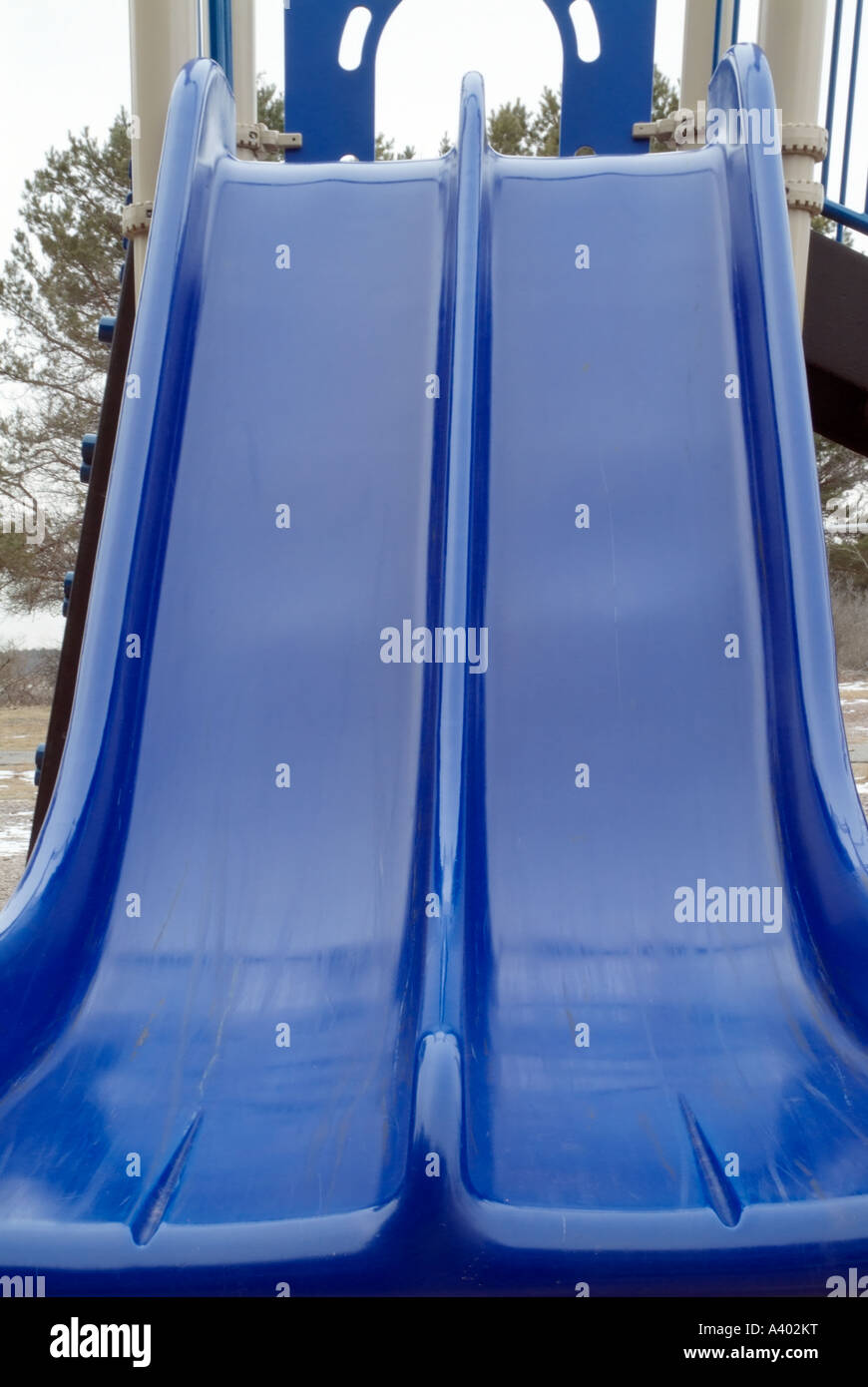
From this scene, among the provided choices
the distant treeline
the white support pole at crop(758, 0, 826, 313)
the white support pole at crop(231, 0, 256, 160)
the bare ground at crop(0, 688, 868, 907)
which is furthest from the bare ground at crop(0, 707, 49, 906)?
the white support pole at crop(758, 0, 826, 313)

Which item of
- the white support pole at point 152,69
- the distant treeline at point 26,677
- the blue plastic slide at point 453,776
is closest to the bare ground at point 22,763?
the distant treeline at point 26,677

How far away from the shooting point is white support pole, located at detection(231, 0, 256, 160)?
133 inches

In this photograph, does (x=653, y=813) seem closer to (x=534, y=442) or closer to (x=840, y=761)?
(x=840, y=761)

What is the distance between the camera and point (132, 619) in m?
2.12

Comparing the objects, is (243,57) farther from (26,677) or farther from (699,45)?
(26,677)

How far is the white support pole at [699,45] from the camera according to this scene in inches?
132

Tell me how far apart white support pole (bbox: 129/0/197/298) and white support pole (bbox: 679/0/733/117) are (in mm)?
1433

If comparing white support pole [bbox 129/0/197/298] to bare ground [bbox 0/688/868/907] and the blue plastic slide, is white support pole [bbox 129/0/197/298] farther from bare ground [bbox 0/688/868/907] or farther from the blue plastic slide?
bare ground [bbox 0/688/868/907]

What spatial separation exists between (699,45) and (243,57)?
1340mm

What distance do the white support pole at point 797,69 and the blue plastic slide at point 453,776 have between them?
0.46 feet

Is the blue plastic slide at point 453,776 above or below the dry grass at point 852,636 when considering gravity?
below

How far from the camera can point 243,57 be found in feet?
11.1

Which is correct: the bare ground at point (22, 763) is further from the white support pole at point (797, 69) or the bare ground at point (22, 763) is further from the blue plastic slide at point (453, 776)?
the white support pole at point (797, 69)
